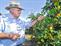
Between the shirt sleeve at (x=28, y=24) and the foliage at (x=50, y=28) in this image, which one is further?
the shirt sleeve at (x=28, y=24)

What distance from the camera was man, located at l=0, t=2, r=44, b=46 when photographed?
4965 mm

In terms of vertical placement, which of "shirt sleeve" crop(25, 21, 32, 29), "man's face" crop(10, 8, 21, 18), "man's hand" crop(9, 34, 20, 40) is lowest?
"man's hand" crop(9, 34, 20, 40)

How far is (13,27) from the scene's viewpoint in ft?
16.5

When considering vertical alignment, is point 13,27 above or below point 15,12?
below

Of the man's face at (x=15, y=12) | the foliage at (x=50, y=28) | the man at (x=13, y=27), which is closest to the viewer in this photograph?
the foliage at (x=50, y=28)

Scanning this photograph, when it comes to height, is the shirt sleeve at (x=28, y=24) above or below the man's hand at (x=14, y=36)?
above

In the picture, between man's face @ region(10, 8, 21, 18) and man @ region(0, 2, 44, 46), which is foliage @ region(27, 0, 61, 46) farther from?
→ man's face @ region(10, 8, 21, 18)

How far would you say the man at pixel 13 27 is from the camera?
4965mm

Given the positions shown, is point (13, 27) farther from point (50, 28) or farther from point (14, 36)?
point (50, 28)

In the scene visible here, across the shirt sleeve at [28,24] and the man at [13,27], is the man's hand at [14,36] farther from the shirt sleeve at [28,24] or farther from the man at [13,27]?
the shirt sleeve at [28,24]

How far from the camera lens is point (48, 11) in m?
4.76

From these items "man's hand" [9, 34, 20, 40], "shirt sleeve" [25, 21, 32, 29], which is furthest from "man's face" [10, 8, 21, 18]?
"man's hand" [9, 34, 20, 40]

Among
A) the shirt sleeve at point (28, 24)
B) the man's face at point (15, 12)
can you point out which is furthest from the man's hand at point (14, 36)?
the man's face at point (15, 12)

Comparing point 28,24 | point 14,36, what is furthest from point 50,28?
point 14,36
